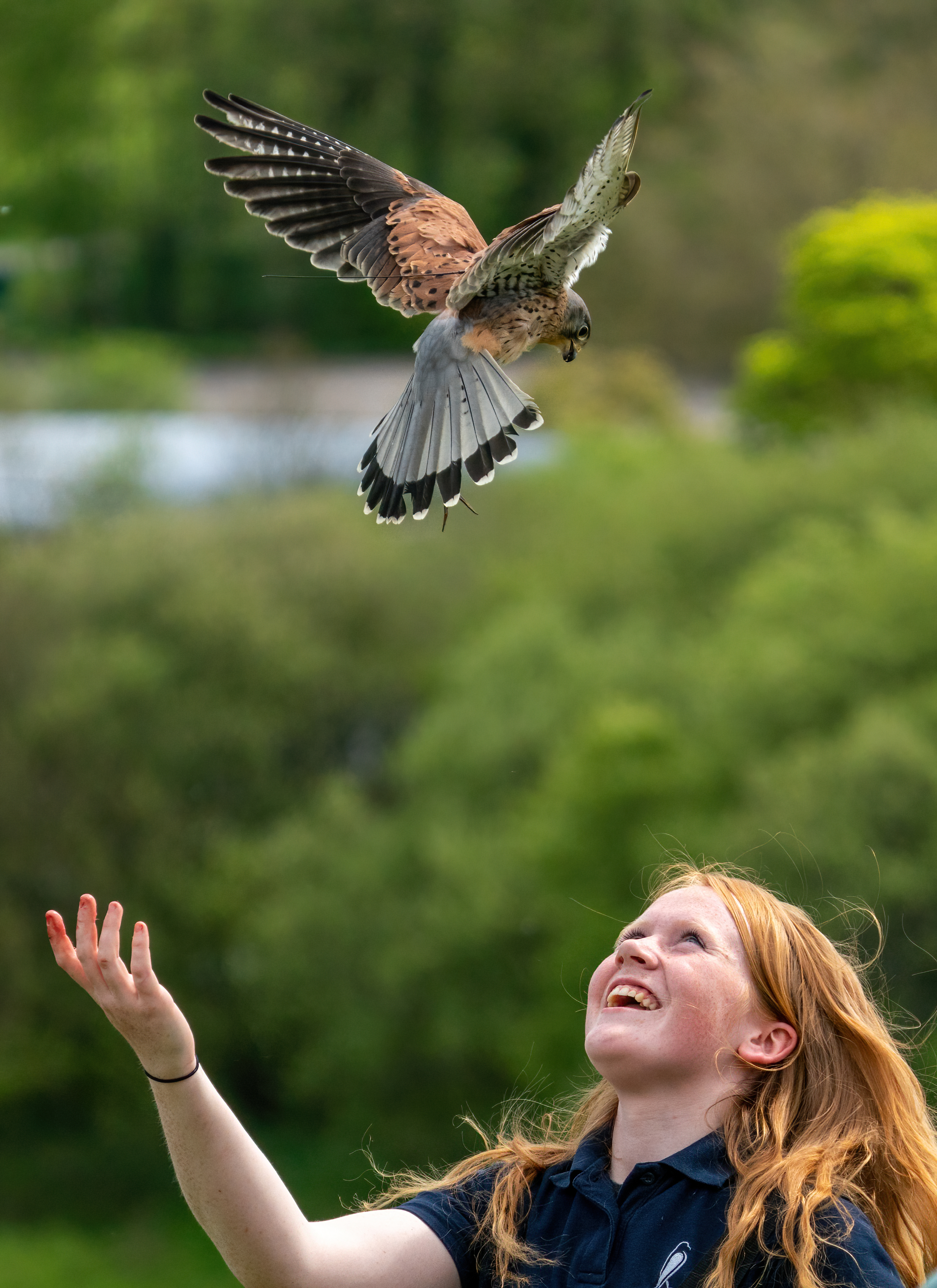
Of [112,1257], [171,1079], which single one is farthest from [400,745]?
[171,1079]

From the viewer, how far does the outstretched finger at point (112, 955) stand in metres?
1.31

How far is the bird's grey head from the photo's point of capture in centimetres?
182

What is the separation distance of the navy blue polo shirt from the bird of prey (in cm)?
74

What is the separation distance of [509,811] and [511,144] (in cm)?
584

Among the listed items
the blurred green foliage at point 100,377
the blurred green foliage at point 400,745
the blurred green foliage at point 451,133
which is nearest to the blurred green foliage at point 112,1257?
the blurred green foliage at point 400,745

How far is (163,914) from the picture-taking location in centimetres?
1076

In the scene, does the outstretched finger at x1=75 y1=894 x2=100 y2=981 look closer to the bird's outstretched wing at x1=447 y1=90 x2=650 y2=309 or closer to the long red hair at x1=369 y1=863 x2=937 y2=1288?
the long red hair at x1=369 y1=863 x2=937 y2=1288

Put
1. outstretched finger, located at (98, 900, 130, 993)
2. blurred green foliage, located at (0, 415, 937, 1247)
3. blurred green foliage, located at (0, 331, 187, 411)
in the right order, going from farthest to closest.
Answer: blurred green foliage, located at (0, 331, 187, 411) < blurred green foliage, located at (0, 415, 937, 1247) < outstretched finger, located at (98, 900, 130, 993)

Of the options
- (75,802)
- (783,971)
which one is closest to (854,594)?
(75,802)

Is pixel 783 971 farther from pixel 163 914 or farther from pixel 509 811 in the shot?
pixel 163 914

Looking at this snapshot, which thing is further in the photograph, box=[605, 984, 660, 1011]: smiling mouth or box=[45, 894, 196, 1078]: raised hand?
box=[605, 984, 660, 1011]: smiling mouth

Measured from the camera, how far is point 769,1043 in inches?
63.7

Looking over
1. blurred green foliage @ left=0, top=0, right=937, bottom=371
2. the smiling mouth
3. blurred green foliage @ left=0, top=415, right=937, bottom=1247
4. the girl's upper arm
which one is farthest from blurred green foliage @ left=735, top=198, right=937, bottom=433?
the girl's upper arm

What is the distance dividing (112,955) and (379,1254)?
0.49 metres
